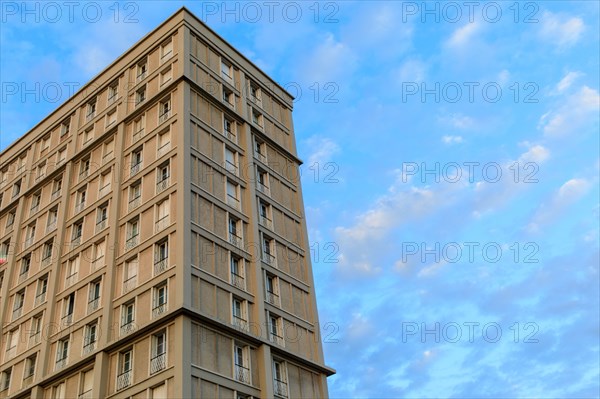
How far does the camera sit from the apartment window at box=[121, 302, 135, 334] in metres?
37.8

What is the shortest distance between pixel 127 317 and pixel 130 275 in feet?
9.09

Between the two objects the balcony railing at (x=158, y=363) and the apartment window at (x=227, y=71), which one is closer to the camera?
the balcony railing at (x=158, y=363)

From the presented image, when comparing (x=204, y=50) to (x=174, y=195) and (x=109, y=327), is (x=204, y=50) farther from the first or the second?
(x=109, y=327)

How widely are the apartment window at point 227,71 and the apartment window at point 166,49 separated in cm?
419

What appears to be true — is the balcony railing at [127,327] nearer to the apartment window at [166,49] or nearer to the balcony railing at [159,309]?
the balcony railing at [159,309]

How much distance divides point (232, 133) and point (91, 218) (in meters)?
11.4

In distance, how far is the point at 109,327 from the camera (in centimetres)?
3862

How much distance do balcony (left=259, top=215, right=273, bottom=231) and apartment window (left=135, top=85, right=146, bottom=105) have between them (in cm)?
1337

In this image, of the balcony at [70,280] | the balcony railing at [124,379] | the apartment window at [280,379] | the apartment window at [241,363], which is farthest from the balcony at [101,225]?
the apartment window at [280,379]

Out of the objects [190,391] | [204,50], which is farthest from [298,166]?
[190,391]

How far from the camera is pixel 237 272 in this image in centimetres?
4109

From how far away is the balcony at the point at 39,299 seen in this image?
4603 cm

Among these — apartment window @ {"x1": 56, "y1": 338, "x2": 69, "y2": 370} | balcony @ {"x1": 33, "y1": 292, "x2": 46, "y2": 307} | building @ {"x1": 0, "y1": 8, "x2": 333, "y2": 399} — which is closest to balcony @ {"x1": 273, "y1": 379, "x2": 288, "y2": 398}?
building @ {"x1": 0, "y1": 8, "x2": 333, "y2": 399}

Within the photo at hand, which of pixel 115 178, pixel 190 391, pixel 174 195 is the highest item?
pixel 115 178
